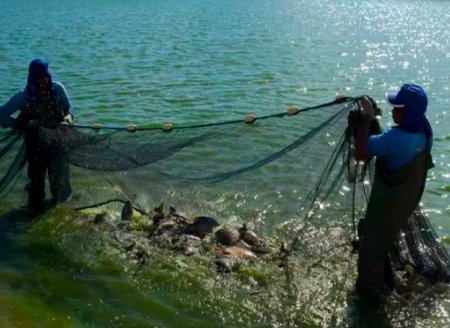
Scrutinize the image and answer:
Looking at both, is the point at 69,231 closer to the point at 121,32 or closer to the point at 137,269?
the point at 137,269

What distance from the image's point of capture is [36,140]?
8.62 meters

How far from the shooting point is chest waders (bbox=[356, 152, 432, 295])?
612cm

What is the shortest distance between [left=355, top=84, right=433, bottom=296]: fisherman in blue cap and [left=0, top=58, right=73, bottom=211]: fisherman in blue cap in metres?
4.69

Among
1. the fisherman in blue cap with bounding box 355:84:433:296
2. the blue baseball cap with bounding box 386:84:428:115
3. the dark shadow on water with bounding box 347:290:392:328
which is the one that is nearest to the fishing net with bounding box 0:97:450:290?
the fisherman in blue cap with bounding box 355:84:433:296

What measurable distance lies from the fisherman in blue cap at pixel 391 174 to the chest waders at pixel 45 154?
472cm

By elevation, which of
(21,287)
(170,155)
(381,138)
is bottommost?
(21,287)

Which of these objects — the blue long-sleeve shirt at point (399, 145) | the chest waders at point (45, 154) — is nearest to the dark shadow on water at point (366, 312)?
the blue long-sleeve shirt at point (399, 145)

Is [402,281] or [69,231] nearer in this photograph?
[402,281]

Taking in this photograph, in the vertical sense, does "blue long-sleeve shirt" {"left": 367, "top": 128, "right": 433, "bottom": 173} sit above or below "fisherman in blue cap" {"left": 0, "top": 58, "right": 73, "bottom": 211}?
above

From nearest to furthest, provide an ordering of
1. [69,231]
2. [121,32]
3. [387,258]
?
[387,258] < [69,231] < [121,32]

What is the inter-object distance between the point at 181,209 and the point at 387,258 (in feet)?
11.7

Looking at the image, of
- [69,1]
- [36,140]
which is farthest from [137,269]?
[69,1]

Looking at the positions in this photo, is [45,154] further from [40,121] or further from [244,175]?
[244,175]

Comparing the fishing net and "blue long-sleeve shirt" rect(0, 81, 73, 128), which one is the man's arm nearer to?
"blue long-sleeve shirt" rect(0, 81, 73, 128)
